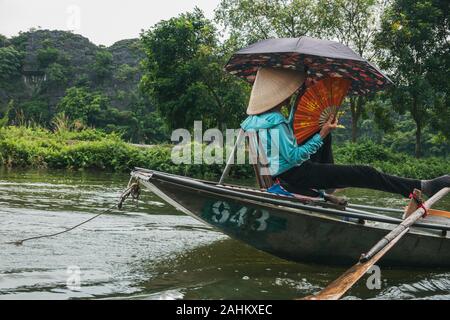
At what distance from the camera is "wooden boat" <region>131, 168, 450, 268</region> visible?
379cm

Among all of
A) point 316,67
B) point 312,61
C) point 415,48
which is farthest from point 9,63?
point 312,61

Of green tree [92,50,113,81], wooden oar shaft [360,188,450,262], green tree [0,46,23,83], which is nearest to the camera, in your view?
wooden oar shaft [360,188,450,262]

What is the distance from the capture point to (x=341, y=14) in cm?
2078

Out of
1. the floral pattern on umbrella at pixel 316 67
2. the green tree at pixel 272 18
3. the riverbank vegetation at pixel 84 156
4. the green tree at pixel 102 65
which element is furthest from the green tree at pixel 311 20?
the green tree at pixel 102 65

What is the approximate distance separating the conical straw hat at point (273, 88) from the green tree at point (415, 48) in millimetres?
16792

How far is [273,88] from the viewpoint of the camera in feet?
13.9

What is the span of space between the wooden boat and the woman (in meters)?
0.21

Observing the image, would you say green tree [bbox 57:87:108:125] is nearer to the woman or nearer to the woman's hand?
the woman

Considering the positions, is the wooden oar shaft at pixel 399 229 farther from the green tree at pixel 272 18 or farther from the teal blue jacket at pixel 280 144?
the green tree at pixel 272 18

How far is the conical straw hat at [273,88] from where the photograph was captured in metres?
4.19

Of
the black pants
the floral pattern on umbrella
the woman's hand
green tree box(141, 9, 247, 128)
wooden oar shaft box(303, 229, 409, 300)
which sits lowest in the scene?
wooden oar shaft box(303, 229, 409, 300)

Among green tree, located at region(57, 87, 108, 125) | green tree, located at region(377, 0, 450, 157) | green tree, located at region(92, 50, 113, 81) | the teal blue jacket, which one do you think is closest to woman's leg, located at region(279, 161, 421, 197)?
the teal blue jacket

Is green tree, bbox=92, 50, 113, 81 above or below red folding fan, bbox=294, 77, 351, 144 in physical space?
above
